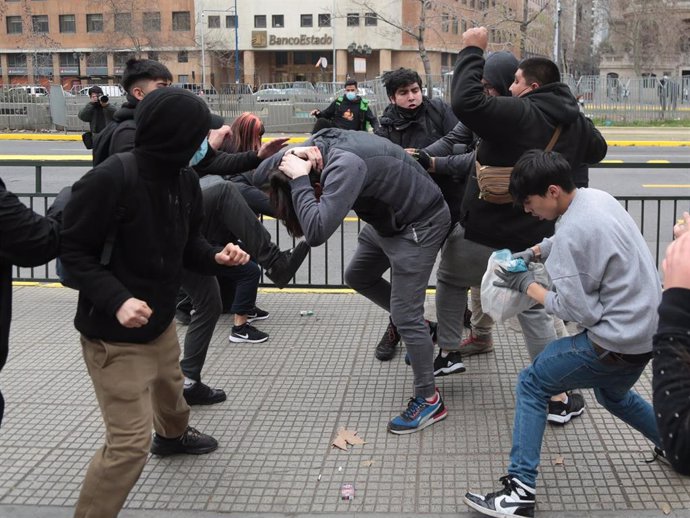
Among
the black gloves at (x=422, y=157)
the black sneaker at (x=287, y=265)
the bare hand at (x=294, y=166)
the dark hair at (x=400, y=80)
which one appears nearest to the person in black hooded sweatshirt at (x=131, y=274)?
the bare hand at (x=294, y=166)

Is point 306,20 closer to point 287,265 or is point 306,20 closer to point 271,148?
point 271,148

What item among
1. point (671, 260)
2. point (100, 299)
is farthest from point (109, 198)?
point (671, 260)

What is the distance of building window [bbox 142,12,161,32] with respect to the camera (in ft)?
230

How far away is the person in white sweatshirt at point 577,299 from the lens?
10.8 feet

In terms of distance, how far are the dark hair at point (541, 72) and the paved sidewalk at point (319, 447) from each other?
1879 mm

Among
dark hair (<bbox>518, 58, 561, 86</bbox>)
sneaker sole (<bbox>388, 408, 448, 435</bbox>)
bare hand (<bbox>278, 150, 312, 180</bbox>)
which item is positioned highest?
dark hair (<bbox>518, 58, 561, 86</bbox>)

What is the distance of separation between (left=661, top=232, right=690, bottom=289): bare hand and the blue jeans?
1.60 meters

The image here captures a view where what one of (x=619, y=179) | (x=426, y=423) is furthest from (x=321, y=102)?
(x=426, y=423)

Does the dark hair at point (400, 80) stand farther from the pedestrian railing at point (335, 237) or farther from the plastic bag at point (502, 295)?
the plastic bag at point (502, 295)

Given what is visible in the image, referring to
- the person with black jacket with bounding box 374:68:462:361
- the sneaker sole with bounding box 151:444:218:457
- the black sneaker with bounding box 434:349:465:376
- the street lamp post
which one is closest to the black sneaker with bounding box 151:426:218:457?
the sneaker sole with bounding box 151:444:218:457

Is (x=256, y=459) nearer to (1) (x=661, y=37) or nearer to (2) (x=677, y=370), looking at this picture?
(2) (x=677, y=370)

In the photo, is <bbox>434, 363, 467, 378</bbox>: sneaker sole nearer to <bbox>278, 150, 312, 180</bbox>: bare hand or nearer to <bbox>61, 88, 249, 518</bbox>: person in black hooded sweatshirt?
<bbox>278, 150, 312, 180</bbox>: bare hand

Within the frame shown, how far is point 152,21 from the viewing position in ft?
234

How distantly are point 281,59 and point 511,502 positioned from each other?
80.2 meters
